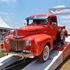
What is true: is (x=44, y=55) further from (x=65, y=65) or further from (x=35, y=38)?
(x=65, y=65)

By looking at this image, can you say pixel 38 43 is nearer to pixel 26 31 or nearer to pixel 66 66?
pixel 26 31

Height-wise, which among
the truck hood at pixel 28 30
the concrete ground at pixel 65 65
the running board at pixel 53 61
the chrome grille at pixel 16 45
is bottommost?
the concrete ground at pixel 65 65

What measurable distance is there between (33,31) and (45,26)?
37.0 inches

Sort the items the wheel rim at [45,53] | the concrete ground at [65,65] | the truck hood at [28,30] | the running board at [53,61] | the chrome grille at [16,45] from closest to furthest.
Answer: the running board at [53,61] → the chrome grille at [16,45] → the truck hood at [28,30] → the wheel rim at [45,53] → the concrete ground at [65,65]

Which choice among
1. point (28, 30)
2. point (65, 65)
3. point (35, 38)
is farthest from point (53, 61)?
point (28, 30)

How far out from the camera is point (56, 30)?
10.9m

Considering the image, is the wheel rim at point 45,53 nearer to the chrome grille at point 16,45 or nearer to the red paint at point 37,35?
the red paint at point 37,35

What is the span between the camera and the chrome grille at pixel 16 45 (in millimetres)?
8805

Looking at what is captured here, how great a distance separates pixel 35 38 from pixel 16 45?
2.68ft

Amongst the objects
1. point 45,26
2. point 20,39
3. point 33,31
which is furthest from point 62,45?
point 20,39

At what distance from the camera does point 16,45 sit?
29.3 feet

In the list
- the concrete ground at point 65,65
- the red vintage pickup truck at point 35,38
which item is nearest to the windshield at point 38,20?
the red vintage pickup truck at point 35,38

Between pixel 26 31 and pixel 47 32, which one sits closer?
pixel 26 31

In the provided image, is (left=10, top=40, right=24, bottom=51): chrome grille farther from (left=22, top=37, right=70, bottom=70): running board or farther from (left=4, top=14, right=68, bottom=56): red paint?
(left=22, top=37, right=70, bottom=70): running board
